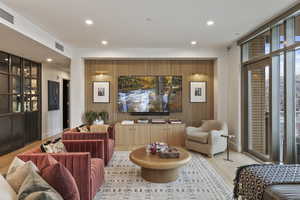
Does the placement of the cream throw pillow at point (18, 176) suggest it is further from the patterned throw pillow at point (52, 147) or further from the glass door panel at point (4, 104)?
the glass door panel at point (4, 104)

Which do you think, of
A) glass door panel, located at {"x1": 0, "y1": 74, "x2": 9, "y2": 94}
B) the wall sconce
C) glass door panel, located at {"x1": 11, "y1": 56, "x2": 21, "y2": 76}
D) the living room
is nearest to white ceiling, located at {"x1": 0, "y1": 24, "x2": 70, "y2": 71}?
the living room

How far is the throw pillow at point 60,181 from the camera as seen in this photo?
63.9 inches

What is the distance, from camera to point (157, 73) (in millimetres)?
5781

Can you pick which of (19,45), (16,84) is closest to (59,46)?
(19,45)

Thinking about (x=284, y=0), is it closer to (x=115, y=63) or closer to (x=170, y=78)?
(x=170, y=78)

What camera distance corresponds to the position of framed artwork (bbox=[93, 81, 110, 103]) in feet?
18.9

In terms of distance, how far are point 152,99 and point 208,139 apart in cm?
204

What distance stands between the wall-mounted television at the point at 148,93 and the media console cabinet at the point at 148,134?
0.53 m

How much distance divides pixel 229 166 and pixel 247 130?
136 cm

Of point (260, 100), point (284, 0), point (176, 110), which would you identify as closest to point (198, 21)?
point (284, 0)

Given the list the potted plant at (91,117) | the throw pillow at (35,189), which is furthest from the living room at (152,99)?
the potted plant at (91,117)

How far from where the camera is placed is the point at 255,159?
4.26 meters

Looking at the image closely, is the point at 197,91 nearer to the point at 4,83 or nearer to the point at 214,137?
the point at 214,137

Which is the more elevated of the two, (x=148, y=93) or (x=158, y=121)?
(x=148, y=93)
